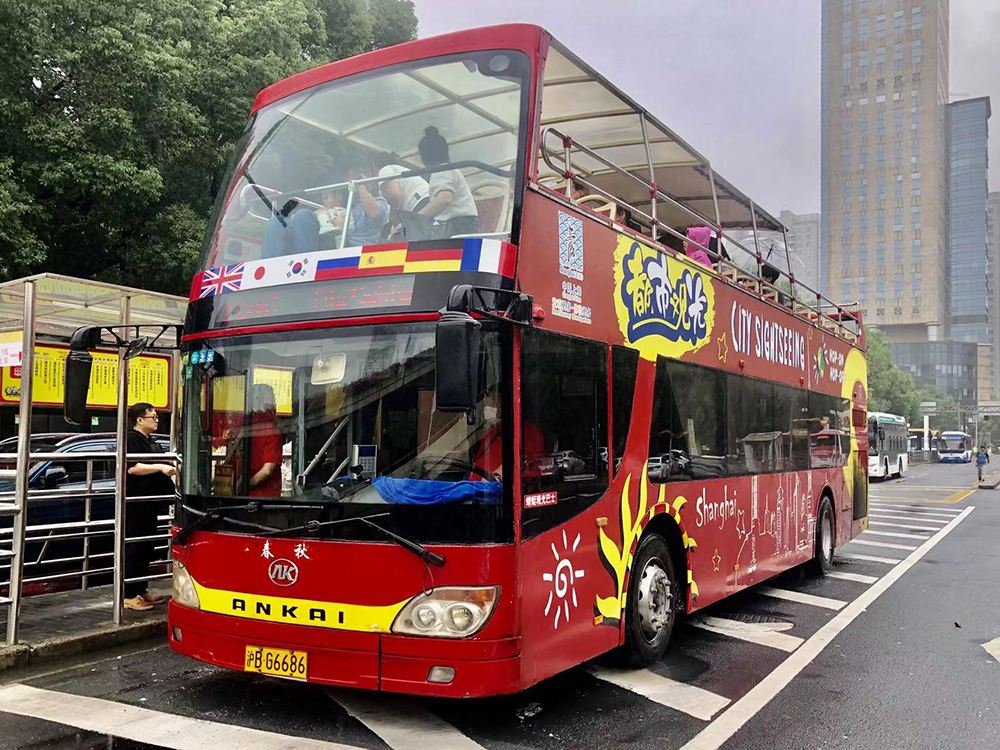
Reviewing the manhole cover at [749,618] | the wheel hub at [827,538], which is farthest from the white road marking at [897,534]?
the manhole cover at [749,618]

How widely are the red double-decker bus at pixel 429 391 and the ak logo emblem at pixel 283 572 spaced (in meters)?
0.01

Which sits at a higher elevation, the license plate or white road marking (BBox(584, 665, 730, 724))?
the license plate

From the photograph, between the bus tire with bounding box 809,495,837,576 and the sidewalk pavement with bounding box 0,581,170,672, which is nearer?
the sidewalk pavement with bounding box 0,581,170,672

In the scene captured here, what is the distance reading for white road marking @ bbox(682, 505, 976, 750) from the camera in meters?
4.99

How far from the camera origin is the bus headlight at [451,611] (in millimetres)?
4523

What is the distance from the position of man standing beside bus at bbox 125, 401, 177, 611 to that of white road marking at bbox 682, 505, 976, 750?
502 cm

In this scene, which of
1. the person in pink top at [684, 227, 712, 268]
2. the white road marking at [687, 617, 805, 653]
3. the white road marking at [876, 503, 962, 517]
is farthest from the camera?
the white road marking at [876, 503, 962, 517]

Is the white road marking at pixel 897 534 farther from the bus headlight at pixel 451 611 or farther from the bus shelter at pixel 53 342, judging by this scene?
the bus headlight at pixel 451 611

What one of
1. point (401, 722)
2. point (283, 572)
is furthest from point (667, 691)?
point (283, 572)

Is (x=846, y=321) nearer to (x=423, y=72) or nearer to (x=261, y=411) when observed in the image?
(x=423, y=72)

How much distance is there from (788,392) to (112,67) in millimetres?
12259

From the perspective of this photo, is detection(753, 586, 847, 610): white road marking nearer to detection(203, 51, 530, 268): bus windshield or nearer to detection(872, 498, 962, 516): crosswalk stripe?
detection(203, 51, 530, 268): bus windshield

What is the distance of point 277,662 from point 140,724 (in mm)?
1008

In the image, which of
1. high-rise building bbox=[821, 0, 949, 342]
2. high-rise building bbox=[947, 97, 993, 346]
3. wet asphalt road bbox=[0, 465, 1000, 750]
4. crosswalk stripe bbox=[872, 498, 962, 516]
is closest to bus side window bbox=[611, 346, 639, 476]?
wet asphalt road bbox=[0, 465, 1000, 750]
